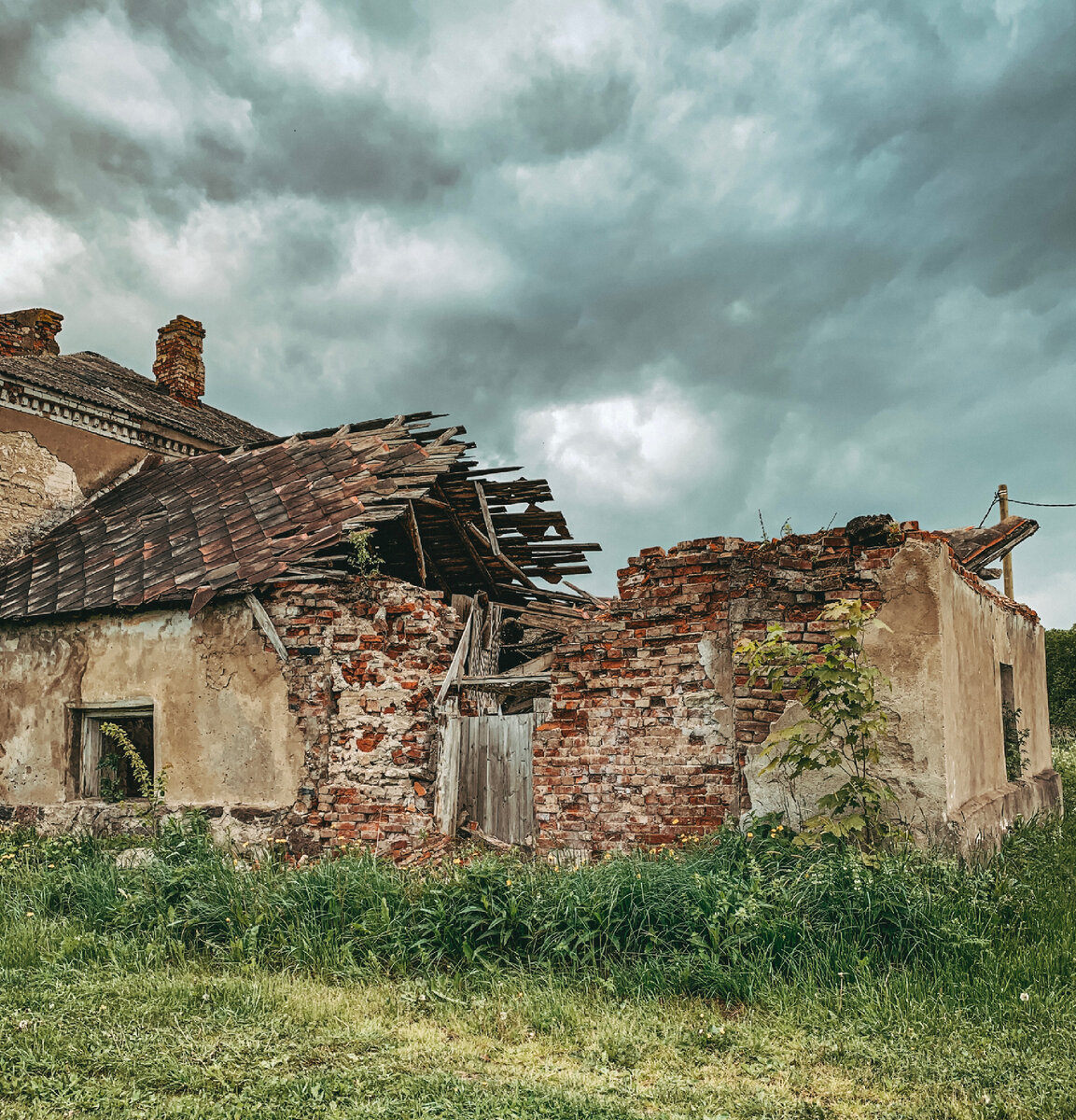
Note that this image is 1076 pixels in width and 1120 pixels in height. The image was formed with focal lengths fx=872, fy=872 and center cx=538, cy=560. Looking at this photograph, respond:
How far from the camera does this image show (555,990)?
468 centimetres

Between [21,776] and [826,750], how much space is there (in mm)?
8333

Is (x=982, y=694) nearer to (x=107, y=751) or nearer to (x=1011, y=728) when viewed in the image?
(x=1011, y=728)

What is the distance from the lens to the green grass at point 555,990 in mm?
3656

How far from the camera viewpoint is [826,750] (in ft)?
18.8

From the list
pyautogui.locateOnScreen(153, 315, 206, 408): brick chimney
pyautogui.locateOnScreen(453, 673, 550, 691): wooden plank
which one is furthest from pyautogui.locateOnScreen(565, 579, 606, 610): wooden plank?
pyautogui.locateOnScreen(153, 315, 206, 408): brick chimney

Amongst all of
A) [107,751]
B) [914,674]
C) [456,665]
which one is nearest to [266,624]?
[456,665]

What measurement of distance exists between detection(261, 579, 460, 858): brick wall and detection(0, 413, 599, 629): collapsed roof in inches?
15.5

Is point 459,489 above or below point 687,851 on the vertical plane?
above

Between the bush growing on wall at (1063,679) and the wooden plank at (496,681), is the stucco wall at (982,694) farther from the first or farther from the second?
the bush growing on wall at (1063,679)

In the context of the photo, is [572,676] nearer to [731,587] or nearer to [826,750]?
[731,587]

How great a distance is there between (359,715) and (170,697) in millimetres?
1999

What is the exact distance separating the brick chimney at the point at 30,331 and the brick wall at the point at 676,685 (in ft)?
38.5

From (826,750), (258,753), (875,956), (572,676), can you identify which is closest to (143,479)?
(258,753)

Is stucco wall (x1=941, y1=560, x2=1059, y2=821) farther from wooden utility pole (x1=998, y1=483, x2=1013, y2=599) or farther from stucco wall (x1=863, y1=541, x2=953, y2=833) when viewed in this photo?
wooden utility pole (x1=998, y1=483, x2=1013, y2=599)
